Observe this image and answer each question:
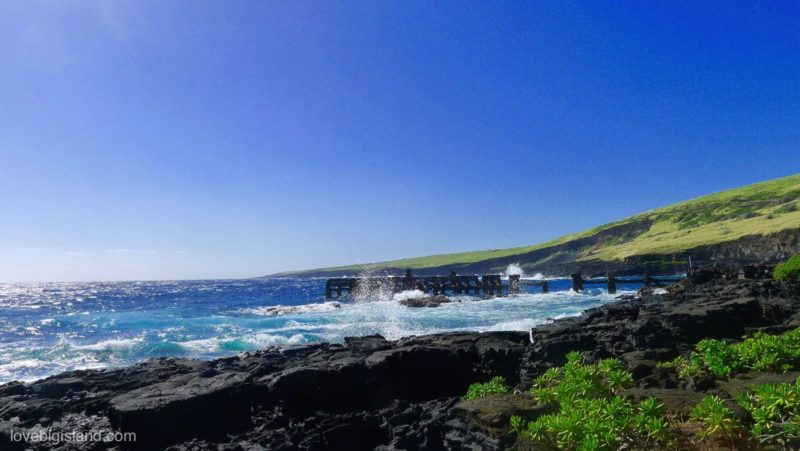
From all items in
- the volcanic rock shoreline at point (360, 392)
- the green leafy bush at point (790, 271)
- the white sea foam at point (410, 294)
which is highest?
the green leafy bush at point (790, 271)

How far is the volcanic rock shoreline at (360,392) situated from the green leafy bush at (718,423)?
77 centimetres

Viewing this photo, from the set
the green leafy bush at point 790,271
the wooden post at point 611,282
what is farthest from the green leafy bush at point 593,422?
the wooden post at point 611,282

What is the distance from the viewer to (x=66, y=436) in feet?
33.6

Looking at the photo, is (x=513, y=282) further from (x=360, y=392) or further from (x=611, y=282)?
(x=360, y=392)

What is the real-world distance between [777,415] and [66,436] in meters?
13.0

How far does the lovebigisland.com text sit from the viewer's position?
9617 millimetres

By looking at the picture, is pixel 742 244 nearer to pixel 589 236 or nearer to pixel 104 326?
pixel 589 236

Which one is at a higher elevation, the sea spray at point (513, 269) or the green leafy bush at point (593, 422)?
the green leafy bush at point (593, 422)

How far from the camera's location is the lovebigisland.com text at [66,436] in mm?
9617

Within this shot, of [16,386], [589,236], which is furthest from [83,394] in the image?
[589,236]

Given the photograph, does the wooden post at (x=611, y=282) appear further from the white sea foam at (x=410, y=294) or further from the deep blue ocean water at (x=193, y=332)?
the white sea foam at (x=410, y=294)

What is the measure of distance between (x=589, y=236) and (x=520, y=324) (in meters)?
148

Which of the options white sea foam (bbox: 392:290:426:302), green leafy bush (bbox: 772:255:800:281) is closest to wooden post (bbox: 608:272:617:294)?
white sea foam (bbox: 392:290:426:302)

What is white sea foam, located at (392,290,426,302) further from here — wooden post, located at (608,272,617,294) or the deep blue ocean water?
wooden post, located at (608,272,617,294)
